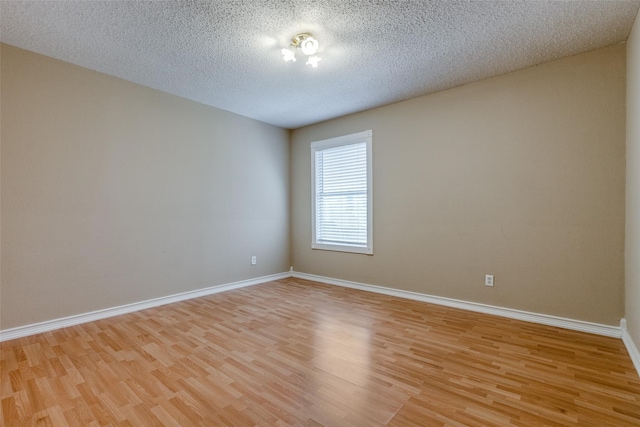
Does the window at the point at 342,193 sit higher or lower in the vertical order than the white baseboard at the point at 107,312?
higher

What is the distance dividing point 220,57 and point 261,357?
2719 millimetres

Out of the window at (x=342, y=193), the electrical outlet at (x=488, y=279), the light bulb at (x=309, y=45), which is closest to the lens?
the light bulb at (x=309, y=45)

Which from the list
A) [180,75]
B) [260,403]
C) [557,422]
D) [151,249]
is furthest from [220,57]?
[557,422]

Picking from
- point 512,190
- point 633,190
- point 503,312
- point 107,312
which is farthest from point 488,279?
point 107,312

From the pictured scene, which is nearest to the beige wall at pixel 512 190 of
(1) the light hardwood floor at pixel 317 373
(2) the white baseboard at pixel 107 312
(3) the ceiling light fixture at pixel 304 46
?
(1) the light hardwood floor at pixel 317 373

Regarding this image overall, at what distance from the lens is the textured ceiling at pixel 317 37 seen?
7.16 ft

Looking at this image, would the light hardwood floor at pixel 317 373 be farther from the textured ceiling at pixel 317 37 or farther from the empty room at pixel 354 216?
the textured ceiling at pixel 317 37

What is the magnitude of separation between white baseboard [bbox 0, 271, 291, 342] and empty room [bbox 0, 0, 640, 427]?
0.02m

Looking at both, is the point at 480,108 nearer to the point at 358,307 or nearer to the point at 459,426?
the point at 358,307

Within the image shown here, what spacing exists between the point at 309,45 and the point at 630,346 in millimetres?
3511

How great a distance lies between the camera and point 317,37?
100 inches

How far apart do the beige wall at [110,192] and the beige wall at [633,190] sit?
4.23 meters

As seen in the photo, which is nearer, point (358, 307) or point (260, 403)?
point (260, 403)

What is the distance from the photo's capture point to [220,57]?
112 inches
